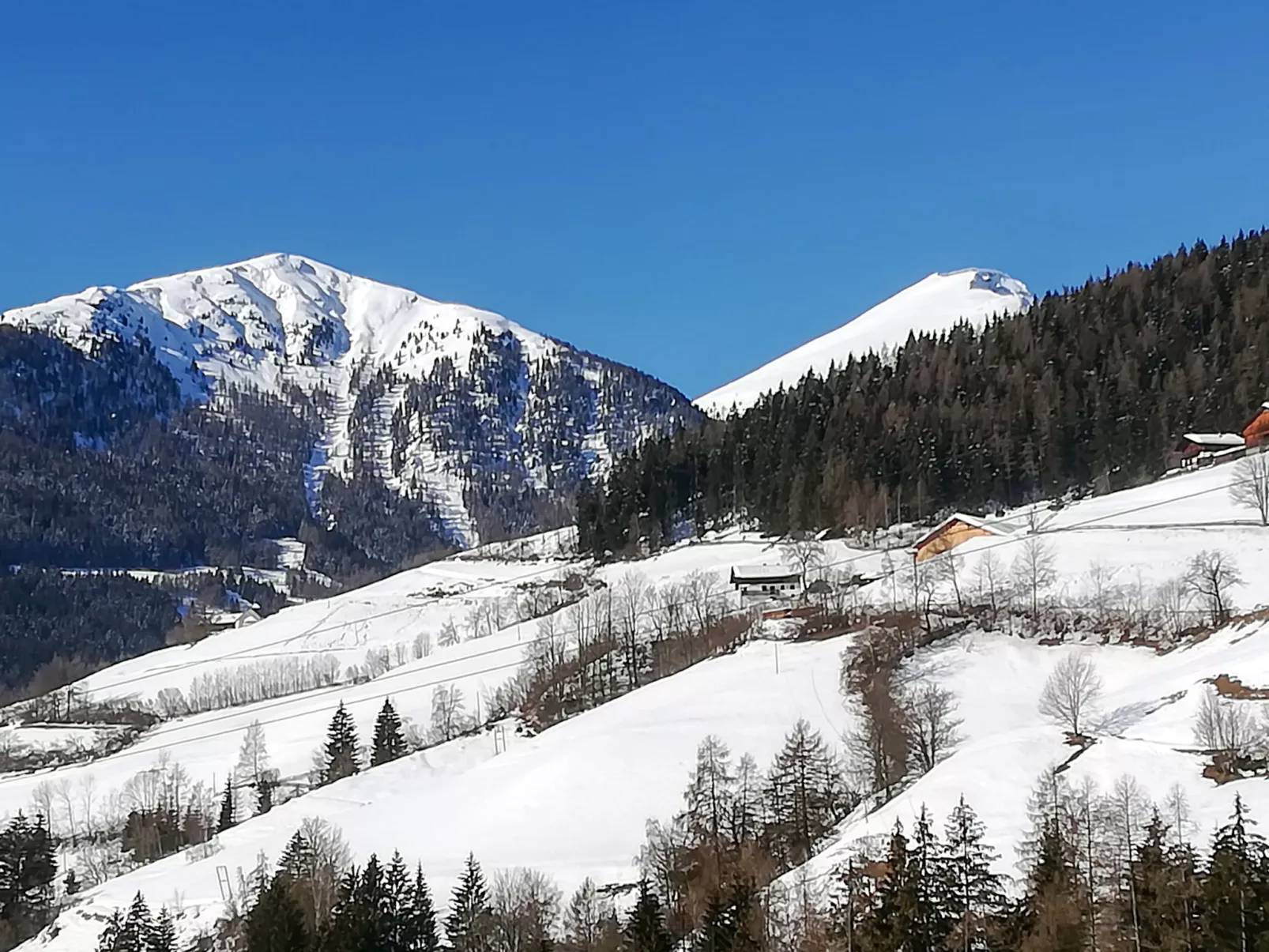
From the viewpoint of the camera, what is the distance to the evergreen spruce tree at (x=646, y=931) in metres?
35.2

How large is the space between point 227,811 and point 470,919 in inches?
1463

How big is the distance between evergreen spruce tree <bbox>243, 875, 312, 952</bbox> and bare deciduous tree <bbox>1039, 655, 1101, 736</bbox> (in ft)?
103

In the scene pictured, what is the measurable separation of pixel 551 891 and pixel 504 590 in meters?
84.3

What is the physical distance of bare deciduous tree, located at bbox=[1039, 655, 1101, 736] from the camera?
162 ft

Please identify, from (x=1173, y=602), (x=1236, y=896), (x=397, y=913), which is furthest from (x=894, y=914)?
Result: (x=1173, y=602)

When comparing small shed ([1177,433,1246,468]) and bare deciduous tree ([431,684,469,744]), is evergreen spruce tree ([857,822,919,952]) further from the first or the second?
small shed ([1177,433,1246,468])

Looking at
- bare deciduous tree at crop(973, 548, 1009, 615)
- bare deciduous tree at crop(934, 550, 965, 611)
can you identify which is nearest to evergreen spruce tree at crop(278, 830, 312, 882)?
bare deciduous tree at crop(973, 548, 1009, 615)

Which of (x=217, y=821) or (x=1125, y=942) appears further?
(x=217, y=821)

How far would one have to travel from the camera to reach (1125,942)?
29.4 m

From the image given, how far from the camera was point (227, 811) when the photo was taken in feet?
236

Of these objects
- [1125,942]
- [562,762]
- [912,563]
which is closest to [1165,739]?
[1125,942]

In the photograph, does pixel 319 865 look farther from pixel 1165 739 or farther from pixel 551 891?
pixel 1165 739

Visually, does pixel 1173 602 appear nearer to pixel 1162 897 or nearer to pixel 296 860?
pixel 1162 897

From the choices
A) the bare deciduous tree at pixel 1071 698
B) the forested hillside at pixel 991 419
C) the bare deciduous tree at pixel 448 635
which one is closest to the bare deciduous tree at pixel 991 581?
the bare deciduous tree at pixel 1071 698
